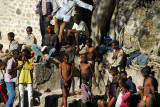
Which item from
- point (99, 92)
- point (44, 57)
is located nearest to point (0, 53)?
point (44, 57)

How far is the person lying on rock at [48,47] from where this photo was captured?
391 inches

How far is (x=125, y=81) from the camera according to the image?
7.95 metres

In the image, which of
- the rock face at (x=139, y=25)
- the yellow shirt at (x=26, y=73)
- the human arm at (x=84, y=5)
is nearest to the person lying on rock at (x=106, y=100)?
the yellow shirt at (x=26, y=73)

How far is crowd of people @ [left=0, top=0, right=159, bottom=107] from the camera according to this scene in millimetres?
7661

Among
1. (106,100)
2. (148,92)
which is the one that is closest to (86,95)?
(106,100)

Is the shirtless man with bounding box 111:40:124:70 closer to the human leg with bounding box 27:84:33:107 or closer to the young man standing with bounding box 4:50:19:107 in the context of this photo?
the human leg with bounding box 27:84:33:107

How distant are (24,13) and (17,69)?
4.95 metres

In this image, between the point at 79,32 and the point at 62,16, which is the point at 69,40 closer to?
the point at 79,32

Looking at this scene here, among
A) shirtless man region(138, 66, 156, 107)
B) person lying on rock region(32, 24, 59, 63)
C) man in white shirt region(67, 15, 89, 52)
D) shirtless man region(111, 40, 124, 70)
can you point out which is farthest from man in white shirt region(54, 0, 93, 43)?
shirtless man region(138, 66, 156, 107)

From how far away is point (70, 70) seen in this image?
28.6 ft

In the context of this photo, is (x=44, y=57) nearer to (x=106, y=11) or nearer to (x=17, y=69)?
(x=17, y=69)

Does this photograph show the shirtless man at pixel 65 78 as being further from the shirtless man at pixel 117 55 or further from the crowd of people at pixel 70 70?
the shirtless man at pixel 117 55

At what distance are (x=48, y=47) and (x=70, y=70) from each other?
157 cm

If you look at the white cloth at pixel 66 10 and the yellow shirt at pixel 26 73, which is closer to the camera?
the yellow shirt at pixel 26 73
